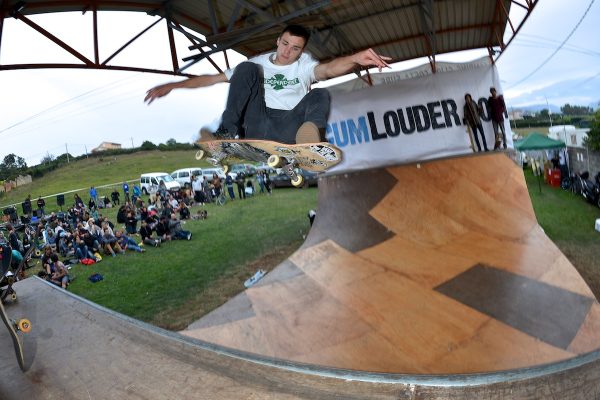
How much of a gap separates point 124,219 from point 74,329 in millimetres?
7005

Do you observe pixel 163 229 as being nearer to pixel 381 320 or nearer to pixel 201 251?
pixel 201 251

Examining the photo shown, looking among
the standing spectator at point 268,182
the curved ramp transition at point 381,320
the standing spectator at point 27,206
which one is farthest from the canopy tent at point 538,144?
the standing spectator at point 27,206

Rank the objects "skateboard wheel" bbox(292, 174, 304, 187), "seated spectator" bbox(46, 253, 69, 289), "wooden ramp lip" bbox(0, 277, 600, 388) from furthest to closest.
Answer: "seated spectator" bbox(46, 253, 69, 289) → "skateboard wheel" bbox(292, 174, 304, 187) → "wooden ramp lip" bbox(0, 277, 600, 388)

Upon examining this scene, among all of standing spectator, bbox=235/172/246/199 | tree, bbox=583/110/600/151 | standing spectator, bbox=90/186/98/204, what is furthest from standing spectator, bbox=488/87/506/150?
standing spectator, bbox=90/186/98/204

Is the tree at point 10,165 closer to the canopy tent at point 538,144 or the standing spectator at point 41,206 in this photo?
the standing spectator at point 41,206

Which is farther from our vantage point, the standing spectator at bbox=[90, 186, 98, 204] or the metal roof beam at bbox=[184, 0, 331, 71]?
the standing spectator at bbox=[90, 186, 98, 204]

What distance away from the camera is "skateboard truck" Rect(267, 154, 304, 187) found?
398 centimetres

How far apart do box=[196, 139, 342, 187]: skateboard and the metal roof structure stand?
78.9 inches

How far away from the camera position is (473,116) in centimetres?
951

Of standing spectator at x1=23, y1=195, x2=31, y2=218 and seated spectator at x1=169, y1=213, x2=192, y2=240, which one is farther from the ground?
standing spectator at x1=23, y1=195, x2=31, y2=218

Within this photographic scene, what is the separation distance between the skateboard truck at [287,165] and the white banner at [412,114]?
5286 millimetres

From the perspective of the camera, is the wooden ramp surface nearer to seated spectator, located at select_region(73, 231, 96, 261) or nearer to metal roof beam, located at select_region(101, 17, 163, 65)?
metal roof beam, located at select_region(101, 17, 163, 65)

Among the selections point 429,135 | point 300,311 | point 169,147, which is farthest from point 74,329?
point 429,135

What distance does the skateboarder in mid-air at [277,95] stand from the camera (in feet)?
12.0
